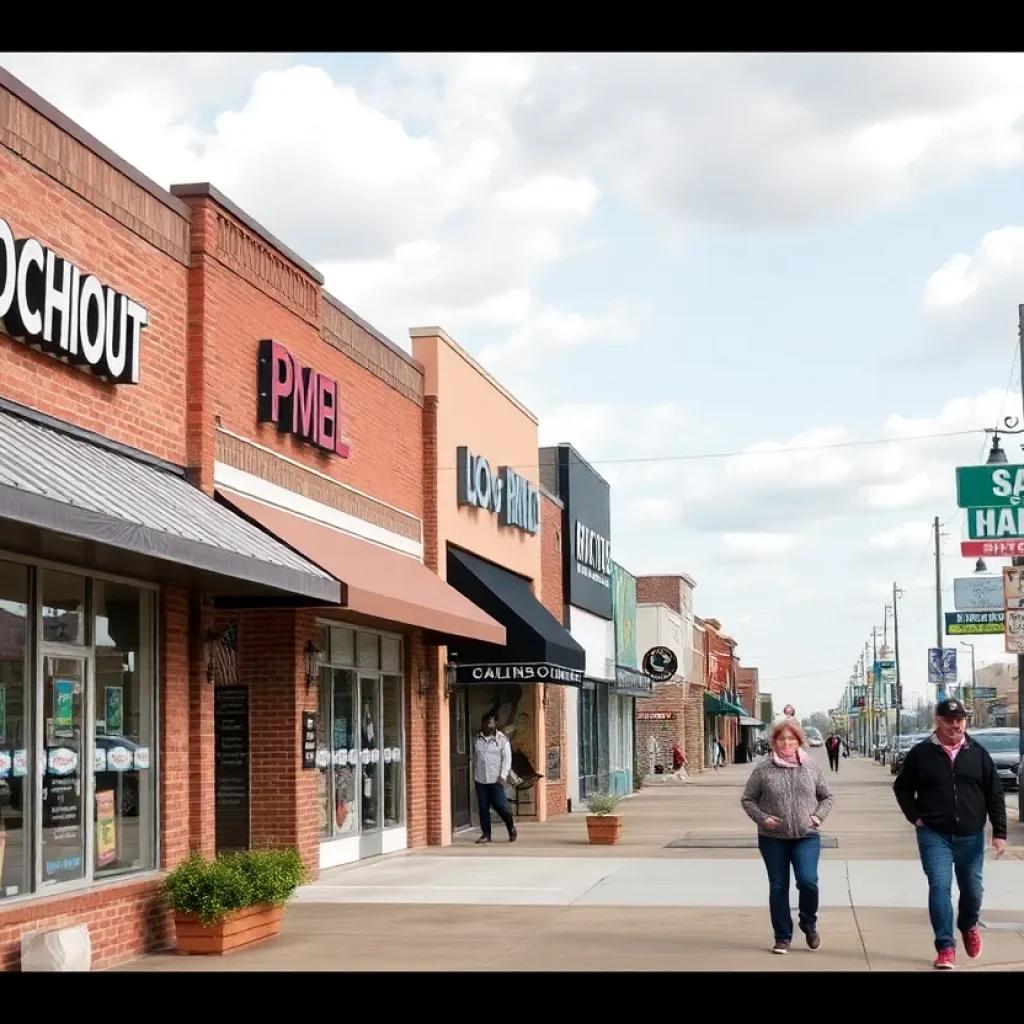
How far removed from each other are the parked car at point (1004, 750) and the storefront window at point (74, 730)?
83.7 feet

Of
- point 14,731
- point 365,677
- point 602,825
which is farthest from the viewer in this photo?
point 602,825

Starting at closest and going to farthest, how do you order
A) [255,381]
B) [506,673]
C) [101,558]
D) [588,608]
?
[101,558] < [255,381] < [506,673] < [588,608]

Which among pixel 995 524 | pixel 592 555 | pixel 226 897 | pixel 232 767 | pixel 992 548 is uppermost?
pixel 592 555

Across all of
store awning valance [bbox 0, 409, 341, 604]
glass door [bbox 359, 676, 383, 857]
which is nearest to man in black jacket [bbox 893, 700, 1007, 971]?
store awning valance [bbox 0, 409, 341, 604]

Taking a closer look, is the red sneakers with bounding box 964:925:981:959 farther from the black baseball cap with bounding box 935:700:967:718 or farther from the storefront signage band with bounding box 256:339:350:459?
the storefront signage band with bounding box 256:339:350:459

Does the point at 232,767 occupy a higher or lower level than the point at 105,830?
higher

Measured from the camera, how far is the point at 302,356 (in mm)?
18547

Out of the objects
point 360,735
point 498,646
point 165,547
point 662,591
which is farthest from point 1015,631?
point 662,591

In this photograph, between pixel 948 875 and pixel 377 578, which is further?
pixel 377 578

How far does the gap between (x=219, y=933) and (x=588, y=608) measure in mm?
23887

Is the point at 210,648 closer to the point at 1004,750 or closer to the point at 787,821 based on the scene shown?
the point at 787,821

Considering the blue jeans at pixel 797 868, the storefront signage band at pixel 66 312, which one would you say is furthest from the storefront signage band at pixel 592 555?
the blue jeans at pixel 797 868

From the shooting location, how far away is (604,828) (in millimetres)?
23922
